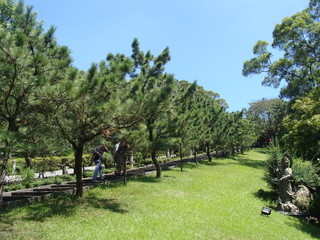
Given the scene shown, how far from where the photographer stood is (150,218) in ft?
19.2

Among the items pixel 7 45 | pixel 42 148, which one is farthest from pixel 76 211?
pixel 7 45

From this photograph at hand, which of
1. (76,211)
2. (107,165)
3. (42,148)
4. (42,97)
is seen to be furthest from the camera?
(107,165)

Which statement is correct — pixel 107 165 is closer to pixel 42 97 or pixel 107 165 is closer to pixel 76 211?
pixel 76 211

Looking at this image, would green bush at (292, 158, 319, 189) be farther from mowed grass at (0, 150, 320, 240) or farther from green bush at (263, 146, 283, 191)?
mowed grass at (0, 150, 320, 240)

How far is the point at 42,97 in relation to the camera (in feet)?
15.0

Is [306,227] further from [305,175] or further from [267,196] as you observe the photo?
[305,175]

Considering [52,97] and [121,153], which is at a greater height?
[52,97]

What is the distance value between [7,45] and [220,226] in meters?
5.70

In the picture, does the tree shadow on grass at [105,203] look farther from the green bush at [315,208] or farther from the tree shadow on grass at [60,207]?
the green bush at [315,208]

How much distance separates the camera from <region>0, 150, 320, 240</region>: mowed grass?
479 cm

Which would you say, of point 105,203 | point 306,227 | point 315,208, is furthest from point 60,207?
A: point 315,208

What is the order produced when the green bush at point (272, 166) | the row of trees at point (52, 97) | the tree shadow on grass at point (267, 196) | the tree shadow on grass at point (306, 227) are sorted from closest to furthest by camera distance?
the row of trees at point (52, 97)
the tree shadow on grass at point (306, 227)
the tree shadow on grass at point (267, 196)
the green bush at point (272, 166)

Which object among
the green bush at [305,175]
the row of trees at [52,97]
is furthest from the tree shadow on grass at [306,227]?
the row of trees at [52,97]

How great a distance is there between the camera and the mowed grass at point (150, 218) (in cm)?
479
